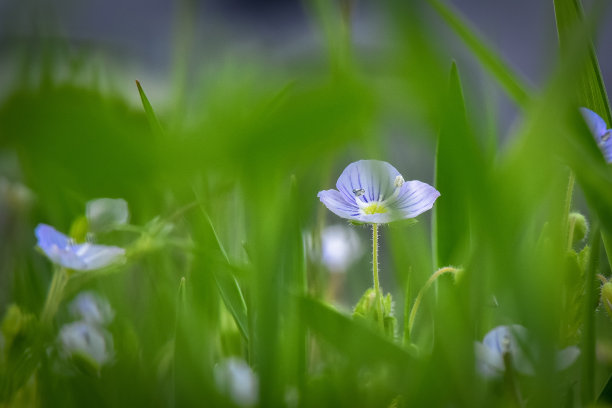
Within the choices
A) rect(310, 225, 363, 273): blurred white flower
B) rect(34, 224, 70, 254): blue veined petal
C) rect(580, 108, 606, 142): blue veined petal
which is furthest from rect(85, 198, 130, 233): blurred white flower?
rect(580, 108, 606, 142): blue veined petal

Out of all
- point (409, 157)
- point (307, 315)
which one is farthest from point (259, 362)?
point (409, 157)

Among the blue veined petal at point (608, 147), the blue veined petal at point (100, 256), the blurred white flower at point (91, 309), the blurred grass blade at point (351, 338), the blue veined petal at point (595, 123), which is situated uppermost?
the blue veined petal at point (595, 123)

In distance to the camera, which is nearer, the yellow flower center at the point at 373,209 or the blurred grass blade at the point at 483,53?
the blurred grass blade at the point at 483,53

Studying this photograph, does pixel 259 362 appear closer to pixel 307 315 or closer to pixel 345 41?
pixel 307 315

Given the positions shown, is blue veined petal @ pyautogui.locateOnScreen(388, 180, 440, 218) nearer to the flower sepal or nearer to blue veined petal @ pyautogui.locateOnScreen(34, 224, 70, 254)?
the flower sepal

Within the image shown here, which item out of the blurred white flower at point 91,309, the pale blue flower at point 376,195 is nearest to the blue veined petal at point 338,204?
the pale blue flower at point 376,195

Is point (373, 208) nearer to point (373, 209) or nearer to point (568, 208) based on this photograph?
point (373, 209)

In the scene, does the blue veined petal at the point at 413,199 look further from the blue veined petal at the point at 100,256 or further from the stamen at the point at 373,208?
the blue veined petal at the point at 100,256
